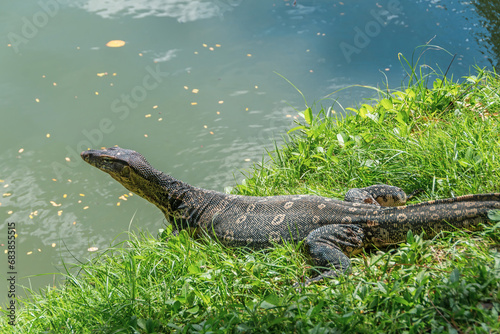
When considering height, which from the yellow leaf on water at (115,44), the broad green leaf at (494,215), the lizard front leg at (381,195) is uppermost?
the yellow leaf on water at (115,44)

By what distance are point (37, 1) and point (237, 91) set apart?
18.3 feet

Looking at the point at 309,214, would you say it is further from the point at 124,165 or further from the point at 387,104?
the point at 387,104

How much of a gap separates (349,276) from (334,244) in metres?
0.38

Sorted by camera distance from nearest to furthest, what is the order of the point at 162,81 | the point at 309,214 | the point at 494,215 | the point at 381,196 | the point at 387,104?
the point at 494,215
the point at 309,214
the point at 381,196
the point at 387,104
the point at 162,81

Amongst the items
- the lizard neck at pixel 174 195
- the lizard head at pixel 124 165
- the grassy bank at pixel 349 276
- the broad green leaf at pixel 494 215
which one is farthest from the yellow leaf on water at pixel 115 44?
the broad green leaf at pixel 494 215

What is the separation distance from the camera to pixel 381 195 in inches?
174

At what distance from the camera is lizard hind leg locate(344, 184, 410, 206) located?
172 inches

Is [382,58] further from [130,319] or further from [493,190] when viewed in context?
[130,319]

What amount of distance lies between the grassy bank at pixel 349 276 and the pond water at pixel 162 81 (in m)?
1.88

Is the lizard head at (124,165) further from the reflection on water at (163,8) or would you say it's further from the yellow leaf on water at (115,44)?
the reflection on water at (163,8)

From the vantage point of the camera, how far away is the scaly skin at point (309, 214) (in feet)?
12.0

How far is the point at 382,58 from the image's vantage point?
8969 mm

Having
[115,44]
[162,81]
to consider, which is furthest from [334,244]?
[115,44]

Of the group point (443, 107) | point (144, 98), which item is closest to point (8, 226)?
point (144, 98)
